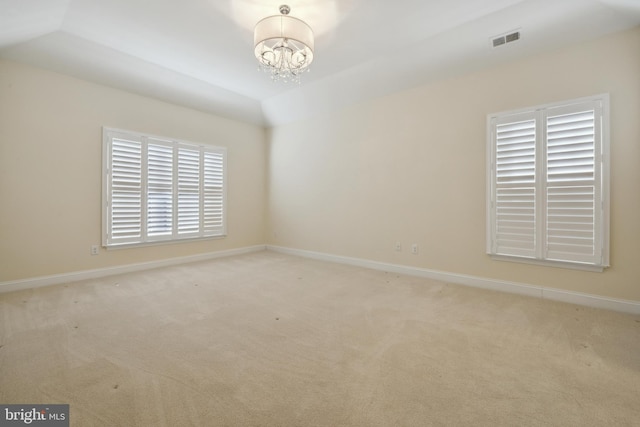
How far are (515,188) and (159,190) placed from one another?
4.87 m

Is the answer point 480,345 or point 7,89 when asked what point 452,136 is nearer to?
point 480,345

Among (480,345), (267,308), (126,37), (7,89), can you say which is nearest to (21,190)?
(7,89)

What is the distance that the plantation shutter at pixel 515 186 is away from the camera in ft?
9.95

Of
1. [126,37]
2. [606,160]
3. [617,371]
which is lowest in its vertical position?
[617,371]

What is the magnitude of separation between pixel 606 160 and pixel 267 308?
3.57m

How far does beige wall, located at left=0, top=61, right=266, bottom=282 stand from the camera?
10.4ft

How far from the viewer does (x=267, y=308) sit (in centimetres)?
277

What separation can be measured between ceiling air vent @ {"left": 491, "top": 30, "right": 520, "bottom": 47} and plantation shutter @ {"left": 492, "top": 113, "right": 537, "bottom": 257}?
2.59 feet

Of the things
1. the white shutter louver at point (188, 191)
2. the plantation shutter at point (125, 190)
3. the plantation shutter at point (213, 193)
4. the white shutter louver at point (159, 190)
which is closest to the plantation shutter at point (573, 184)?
the plantation shutter at point (213, 193)

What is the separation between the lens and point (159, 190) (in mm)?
4324

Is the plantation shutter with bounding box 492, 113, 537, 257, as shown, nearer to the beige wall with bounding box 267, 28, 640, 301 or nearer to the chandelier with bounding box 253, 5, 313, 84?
the beige wall with bounding box 267, 28, 640, 301

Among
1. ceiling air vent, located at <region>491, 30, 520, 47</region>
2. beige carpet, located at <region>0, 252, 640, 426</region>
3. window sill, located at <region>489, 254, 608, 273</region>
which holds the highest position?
ceiling air vent, located at <region>491, 30, 520, 47</region>

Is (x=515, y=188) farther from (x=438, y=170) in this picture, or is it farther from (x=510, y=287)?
(x=510, y=287)

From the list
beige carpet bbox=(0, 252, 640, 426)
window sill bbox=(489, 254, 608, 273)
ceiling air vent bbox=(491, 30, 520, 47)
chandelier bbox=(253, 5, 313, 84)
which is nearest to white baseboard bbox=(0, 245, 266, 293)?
beige carpet bbox=(0, 252, 640, 426)
